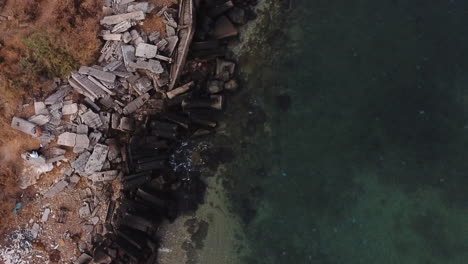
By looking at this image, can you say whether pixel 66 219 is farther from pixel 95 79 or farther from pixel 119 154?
pixel 95 79

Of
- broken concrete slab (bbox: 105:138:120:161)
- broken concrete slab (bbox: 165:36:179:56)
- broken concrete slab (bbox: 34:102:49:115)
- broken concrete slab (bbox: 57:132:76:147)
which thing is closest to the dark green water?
broken concrete slab (bbox: 165:36:179:56)

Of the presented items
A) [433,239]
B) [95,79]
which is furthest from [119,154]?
[433,239]

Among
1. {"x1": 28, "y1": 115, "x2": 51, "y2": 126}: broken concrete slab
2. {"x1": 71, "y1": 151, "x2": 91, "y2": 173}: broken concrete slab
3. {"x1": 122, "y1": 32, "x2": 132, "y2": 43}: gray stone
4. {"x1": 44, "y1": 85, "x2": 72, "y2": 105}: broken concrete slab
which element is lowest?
{"x1": 71, "y1": 151, "x2": 91, "y2": 173}: broken concrete slab

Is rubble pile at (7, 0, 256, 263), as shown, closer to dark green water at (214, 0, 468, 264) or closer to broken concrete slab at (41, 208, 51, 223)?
broken concrete slab at (41, 208, 51, 223)

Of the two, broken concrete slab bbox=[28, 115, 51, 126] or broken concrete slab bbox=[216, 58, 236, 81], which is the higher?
broken concrete slab bbox=[216, 58, 236, 81]

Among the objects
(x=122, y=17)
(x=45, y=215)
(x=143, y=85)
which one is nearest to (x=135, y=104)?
(x=143, y=85)

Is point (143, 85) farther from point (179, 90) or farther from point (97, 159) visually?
point (97, 159)

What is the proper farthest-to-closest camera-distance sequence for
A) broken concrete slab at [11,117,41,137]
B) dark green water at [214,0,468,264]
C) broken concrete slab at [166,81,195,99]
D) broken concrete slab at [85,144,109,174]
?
1. broken concrete slab at [166,81,195,99]
2. broken concrete slab at [85,144,109,174]
3. broken concrete slab at [11,117,41,137]
4. dark green water at [214,0,468,264]
